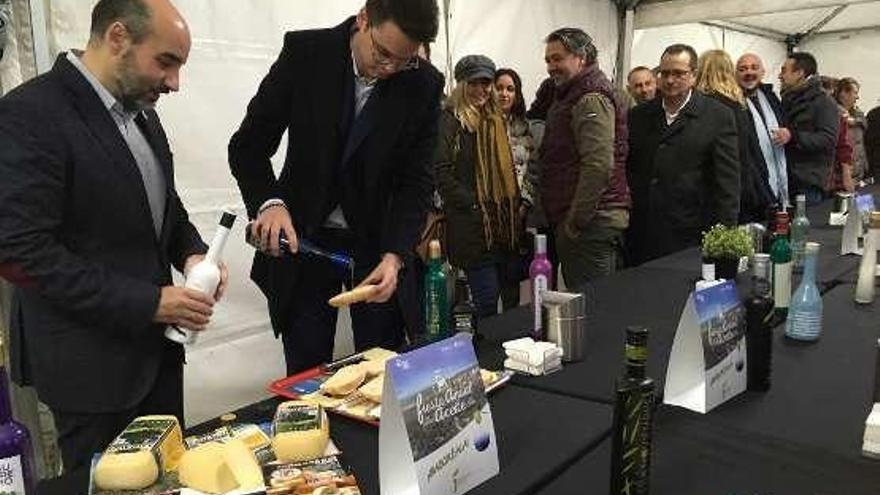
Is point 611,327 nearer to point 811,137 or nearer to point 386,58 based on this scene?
point 386,58

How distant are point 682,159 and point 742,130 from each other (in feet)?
2.08

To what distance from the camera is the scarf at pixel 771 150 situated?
3.58m

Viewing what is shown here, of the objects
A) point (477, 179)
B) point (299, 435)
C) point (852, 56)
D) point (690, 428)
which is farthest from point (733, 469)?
→ point (852, 56)

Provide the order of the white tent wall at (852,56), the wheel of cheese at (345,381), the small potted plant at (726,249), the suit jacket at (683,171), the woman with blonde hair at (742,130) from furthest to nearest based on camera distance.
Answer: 1. the white tent wall at (852,56)
2. the woman with blonde hair at (742,130)
3. the suit jacket at (683,171)
4. the small potted plant at (726,249)
5. the wheel of cheese at (345,381)

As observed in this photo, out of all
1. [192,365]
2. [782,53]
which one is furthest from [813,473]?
[782,53]

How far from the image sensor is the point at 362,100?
1.70 meters

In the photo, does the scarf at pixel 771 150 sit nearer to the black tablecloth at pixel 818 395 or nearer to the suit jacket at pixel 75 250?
the black tablecloth at pixel 818 395

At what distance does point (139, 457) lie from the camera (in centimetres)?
85

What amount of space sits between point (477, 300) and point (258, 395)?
0.98 metres

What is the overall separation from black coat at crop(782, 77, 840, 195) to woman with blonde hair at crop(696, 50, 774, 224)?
512 mm

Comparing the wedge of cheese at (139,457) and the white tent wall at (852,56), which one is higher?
the white tent wall at (852,56)

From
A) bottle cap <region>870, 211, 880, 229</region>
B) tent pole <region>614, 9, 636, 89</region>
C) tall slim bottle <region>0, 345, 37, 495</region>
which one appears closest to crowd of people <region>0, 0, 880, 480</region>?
tall slim bottle <region>0, 345, 37, 495</region>

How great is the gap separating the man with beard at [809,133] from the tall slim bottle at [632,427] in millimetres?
3511

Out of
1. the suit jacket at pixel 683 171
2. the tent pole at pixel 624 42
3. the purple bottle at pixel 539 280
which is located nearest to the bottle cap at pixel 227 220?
the purple bottle at pixel 539 280
